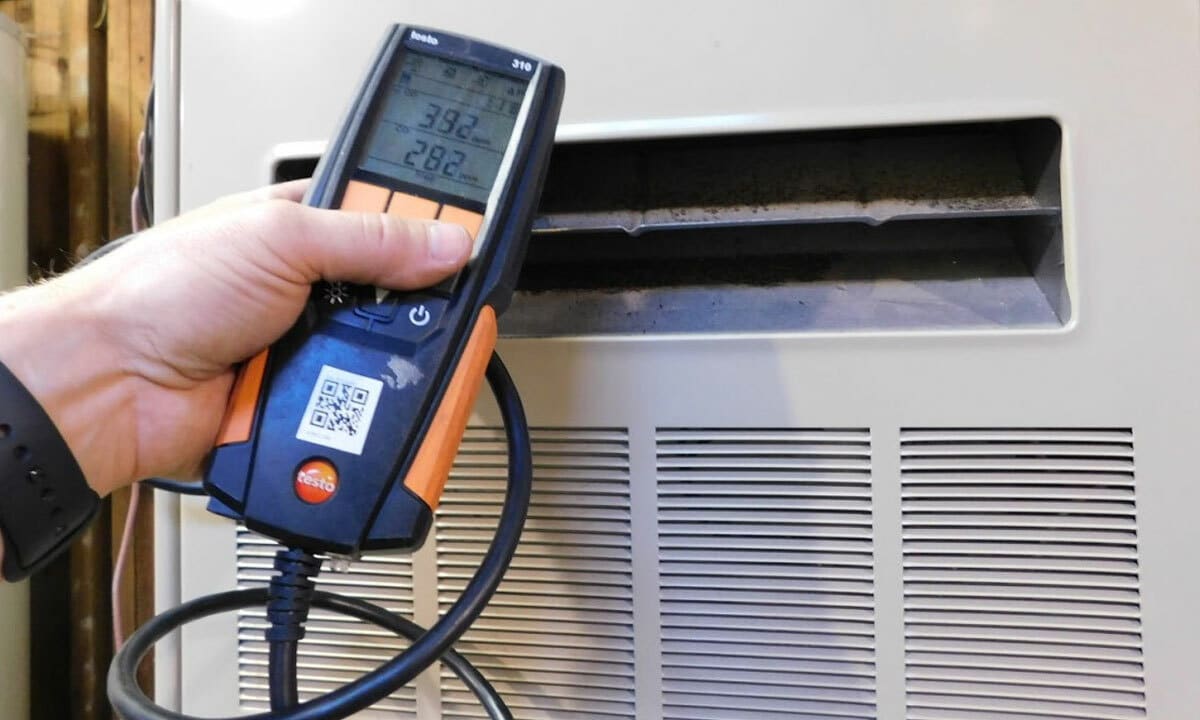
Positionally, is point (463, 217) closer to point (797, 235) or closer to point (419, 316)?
point (419, 316)

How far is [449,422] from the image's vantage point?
1.20 feet

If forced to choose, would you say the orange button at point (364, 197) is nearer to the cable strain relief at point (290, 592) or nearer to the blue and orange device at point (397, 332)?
the blue and orange device at point (397, 332)

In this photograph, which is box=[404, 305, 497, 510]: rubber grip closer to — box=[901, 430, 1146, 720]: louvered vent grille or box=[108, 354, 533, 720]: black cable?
box=[108, 354, 533, 720]: black cable

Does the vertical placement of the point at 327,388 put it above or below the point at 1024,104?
below

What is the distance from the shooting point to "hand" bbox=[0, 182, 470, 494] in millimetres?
371

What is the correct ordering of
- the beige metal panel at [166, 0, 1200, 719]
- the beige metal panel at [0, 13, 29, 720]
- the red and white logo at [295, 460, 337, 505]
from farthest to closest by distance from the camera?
1. the beige metal panel at [0, 13, 29, 720]
2. the beige metal panel at [166, 0, 1200, 719]
3. the red and white logo at [295, 460, 337, 505]

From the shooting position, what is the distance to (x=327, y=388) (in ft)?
1.20

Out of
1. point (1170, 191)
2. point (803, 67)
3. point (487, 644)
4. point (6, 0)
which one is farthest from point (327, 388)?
point (6, 0)

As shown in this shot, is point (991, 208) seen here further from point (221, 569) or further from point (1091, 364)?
point (221, 569)

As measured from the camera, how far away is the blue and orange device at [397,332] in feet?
1.16

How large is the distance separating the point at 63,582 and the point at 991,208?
0.95 m

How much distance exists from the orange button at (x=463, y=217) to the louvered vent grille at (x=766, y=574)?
0.59ft

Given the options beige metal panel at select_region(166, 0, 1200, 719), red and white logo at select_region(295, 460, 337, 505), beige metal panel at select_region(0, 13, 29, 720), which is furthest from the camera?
beige metal panel at select_region(0, 13, 29, 720)

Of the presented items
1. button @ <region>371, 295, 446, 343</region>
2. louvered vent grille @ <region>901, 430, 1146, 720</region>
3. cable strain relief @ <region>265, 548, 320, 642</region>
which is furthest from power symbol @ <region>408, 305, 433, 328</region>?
louvered vent grille @ <region>901, 430, 1146, 720</region>
